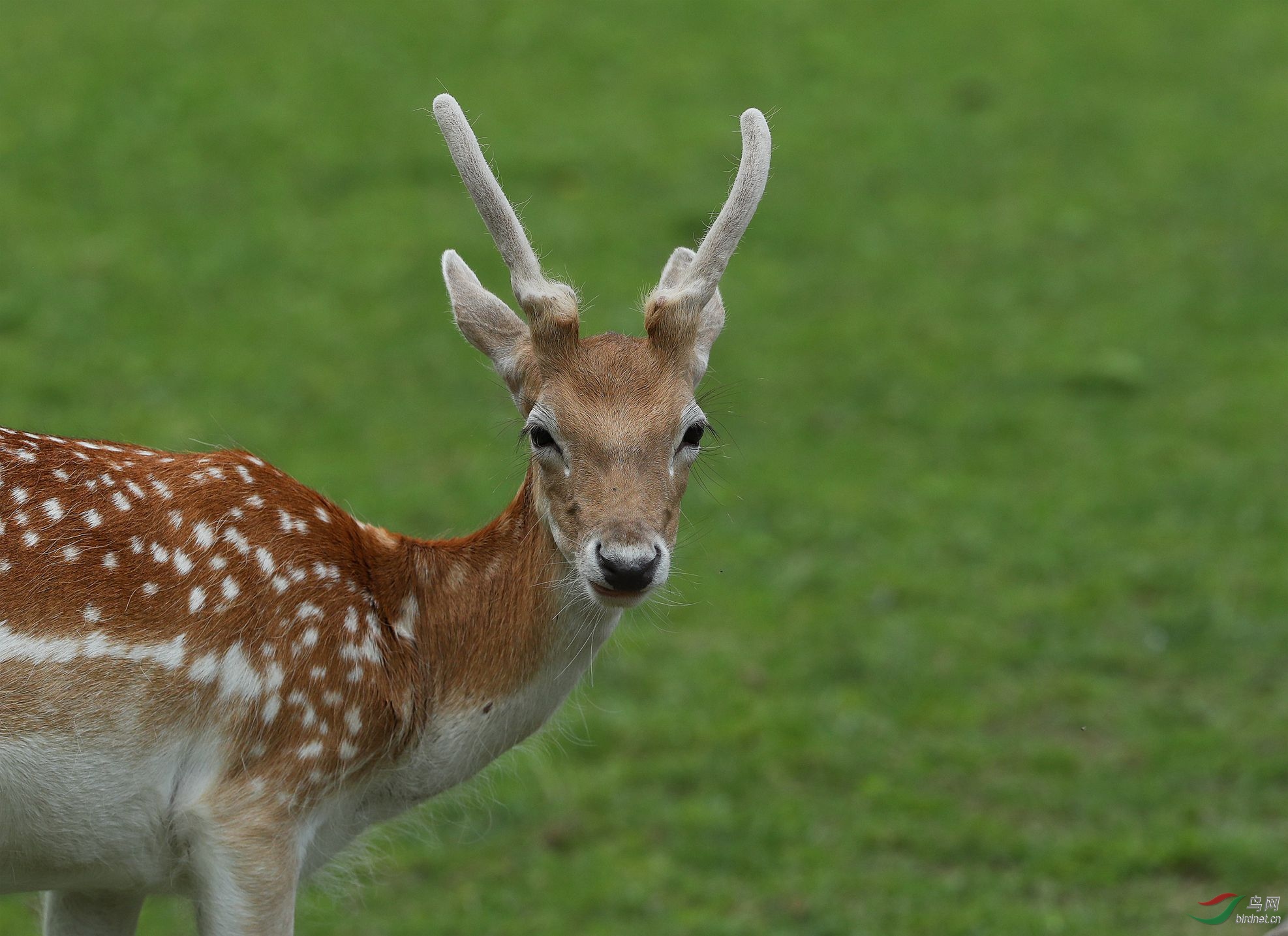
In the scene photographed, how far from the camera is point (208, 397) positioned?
45.0ft

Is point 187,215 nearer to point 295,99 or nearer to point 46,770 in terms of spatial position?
point 295,99

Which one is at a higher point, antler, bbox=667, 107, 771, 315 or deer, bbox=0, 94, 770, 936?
antler, bbox=667, 107, 771, 315

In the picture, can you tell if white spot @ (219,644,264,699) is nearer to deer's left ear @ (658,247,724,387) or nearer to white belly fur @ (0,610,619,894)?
white belly fur @ (0,610,619,894)

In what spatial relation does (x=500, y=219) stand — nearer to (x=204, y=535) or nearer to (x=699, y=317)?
(x=699, y=317)

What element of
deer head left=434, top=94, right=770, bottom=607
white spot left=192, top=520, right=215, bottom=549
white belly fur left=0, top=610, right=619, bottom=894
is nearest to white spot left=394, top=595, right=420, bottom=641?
white belly fur left=0, top=610, right=619, bottom=894

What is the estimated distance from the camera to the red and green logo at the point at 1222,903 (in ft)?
28.3

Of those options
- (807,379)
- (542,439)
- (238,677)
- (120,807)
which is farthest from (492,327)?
(807,379)

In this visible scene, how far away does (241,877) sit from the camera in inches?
192

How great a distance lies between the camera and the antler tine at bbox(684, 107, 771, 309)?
5379 millimetres

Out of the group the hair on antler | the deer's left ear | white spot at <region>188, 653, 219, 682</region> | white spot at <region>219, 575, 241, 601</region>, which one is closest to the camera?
white spot at <region>188, 653, 219, 682</region>

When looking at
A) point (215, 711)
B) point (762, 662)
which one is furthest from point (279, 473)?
point (762, 662)

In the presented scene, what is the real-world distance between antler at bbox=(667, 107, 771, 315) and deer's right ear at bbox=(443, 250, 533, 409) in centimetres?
57

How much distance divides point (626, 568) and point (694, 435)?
64cm

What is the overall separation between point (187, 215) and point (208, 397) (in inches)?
118
